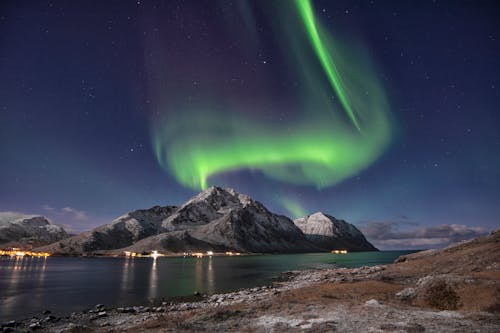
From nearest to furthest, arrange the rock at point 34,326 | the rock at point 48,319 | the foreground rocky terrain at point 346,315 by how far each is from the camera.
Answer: the foreground rocky terrain at point 346,315 < the rock at point 34,326 < the rock at point 48,319

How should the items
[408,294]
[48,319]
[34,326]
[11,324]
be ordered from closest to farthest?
[408,294]
[34,326]
[11,324]
[48,319]

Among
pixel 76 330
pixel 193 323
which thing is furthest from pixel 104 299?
pixel 193 323

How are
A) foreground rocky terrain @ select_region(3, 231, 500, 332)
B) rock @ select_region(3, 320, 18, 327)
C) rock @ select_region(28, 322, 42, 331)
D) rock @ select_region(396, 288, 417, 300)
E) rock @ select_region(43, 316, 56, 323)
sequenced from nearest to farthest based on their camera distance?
foreground rocky terrain @ select_region(3, 231, 500, 332) → rock @ select_region(396, 288, 417, 300) → rock @ select_region(28, 322, 42, 331) → rock @ select_region(3, 320, 18, 327) → rock @ select_region(43, 316, 56, 323)

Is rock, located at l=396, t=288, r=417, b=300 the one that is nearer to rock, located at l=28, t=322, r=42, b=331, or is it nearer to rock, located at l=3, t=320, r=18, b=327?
rock, located at l=28, t=322, r=42, b=331

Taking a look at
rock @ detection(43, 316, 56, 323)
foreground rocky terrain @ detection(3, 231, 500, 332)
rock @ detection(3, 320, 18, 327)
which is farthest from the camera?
rock @ detection(43, 316, 56, 323)

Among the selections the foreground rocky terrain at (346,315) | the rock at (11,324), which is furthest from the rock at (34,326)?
the rock at (11,324)

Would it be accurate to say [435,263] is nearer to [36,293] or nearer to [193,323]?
[193,323]

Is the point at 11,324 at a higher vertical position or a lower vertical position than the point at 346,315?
lower

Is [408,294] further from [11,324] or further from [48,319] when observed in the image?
[11,324]

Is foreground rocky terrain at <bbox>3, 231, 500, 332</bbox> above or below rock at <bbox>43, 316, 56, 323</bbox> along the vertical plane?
above

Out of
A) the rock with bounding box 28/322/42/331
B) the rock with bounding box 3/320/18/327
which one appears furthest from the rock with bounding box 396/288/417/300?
the rock with bounding box 3/320/18/327

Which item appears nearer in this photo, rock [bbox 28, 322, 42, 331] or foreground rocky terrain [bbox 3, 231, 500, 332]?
foreground rocky terrain [bbox 3, 231, 500, 332]

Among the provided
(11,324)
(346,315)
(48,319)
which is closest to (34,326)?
(11,324)

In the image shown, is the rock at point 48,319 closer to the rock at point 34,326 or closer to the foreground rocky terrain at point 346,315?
the foreground rocky terrain at point 346,315
